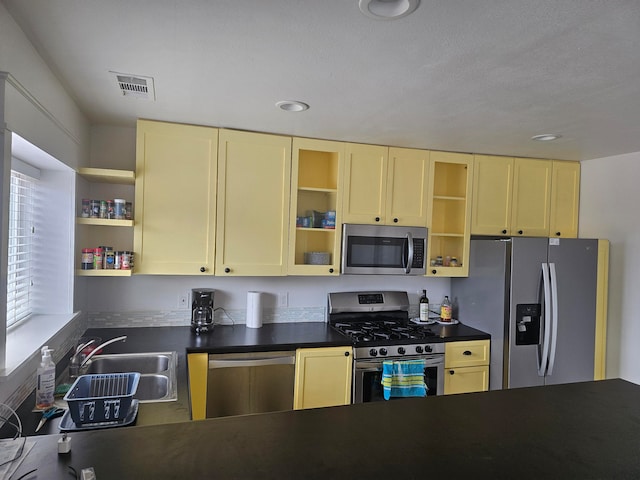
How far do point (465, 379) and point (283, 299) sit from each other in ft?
4.76

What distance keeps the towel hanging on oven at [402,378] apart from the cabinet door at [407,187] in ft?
3.33

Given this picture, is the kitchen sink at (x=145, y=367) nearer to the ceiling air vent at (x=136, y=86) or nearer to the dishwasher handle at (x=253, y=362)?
the dishwasher handle at (x=253, y=362)

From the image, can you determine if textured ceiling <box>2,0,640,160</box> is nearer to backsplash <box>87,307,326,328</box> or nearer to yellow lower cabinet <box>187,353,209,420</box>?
backsplash <box>87,307,326,328</box>

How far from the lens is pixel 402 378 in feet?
8.82

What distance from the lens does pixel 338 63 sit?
5.29ft

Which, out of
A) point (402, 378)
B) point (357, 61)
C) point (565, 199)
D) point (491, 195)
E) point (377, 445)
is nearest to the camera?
point (377, 445)

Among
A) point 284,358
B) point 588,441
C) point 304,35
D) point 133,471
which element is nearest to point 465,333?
point 284,358

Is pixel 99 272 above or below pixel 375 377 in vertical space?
above

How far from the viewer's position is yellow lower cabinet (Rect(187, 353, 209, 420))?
2.39 m

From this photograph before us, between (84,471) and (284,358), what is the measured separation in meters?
1.83

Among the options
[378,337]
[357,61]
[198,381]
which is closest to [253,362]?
[198,381]

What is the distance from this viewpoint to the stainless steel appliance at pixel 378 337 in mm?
2695

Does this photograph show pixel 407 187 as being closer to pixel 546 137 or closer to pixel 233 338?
Answer: pixel 546 137

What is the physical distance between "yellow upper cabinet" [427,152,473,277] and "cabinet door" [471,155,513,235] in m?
0.06
